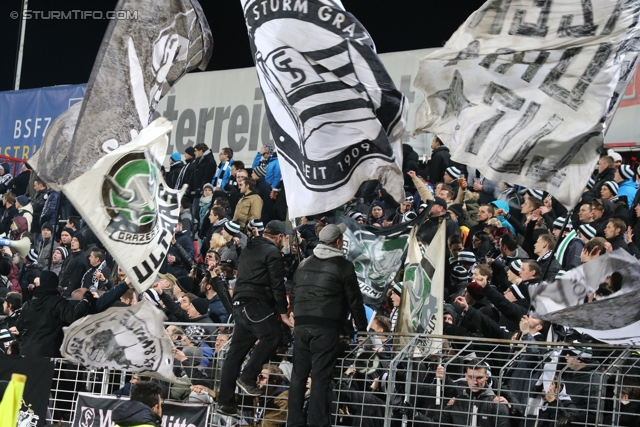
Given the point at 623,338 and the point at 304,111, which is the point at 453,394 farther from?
the point at 304,111

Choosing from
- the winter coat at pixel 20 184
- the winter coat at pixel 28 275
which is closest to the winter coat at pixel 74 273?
the winter coat at pixel 28 275

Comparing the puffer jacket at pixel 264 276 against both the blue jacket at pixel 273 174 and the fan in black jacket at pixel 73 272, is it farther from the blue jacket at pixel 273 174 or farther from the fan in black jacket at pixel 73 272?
the blue jacket at pixel 273 174

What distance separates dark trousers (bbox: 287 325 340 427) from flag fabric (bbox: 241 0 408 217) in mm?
1247

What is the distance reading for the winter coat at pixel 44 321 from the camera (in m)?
12.2

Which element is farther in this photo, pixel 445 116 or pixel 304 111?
pixel 304 111

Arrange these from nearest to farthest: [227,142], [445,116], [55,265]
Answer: [445,116], [55,265], [227,142]

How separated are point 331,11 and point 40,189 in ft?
41.3

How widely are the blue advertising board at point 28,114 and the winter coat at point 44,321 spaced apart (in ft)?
33.5

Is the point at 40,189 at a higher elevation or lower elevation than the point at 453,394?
higher

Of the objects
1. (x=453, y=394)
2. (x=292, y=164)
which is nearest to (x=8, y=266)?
(x=292, y=164)

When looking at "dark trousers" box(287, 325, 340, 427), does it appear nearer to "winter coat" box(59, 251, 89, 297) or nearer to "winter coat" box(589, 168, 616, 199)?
"winter coat" box(589, 168, 616, 199)

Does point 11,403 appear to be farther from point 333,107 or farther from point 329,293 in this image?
point 333,107

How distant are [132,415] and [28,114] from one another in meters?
17.1

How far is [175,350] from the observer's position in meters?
10.3
